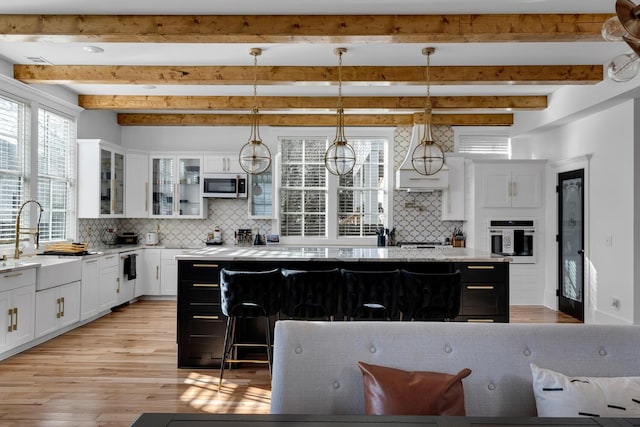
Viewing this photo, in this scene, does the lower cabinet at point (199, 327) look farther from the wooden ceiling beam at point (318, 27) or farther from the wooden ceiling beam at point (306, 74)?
the wooden ceiling beam at point (306, 74)

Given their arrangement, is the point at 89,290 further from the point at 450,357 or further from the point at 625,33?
the point at 625,33

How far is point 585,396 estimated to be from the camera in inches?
66.5

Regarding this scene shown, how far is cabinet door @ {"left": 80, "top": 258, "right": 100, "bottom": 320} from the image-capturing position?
19.1 feet

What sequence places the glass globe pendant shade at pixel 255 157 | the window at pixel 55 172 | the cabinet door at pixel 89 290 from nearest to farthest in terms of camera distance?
the glass globe pendant shade at pixel 255 157 → the cabinet door at pixel 89 290 → the window at pixel 55 172

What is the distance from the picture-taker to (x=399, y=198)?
323 inches

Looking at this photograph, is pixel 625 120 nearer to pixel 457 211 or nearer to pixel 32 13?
pixel 457 211

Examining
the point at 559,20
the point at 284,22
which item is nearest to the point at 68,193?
the point at 284,22

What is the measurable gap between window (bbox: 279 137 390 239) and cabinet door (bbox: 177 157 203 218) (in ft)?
4.49

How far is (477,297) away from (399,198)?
396 cm

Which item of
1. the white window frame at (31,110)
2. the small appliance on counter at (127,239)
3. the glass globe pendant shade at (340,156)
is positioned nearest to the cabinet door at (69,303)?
the white window frame at (31,110)

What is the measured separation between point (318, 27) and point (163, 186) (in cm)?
479

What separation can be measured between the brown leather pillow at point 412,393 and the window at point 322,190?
6.45m

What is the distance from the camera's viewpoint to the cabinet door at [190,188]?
787 cm

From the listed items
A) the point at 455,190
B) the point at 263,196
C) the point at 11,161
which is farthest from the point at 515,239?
the point at 11,161
